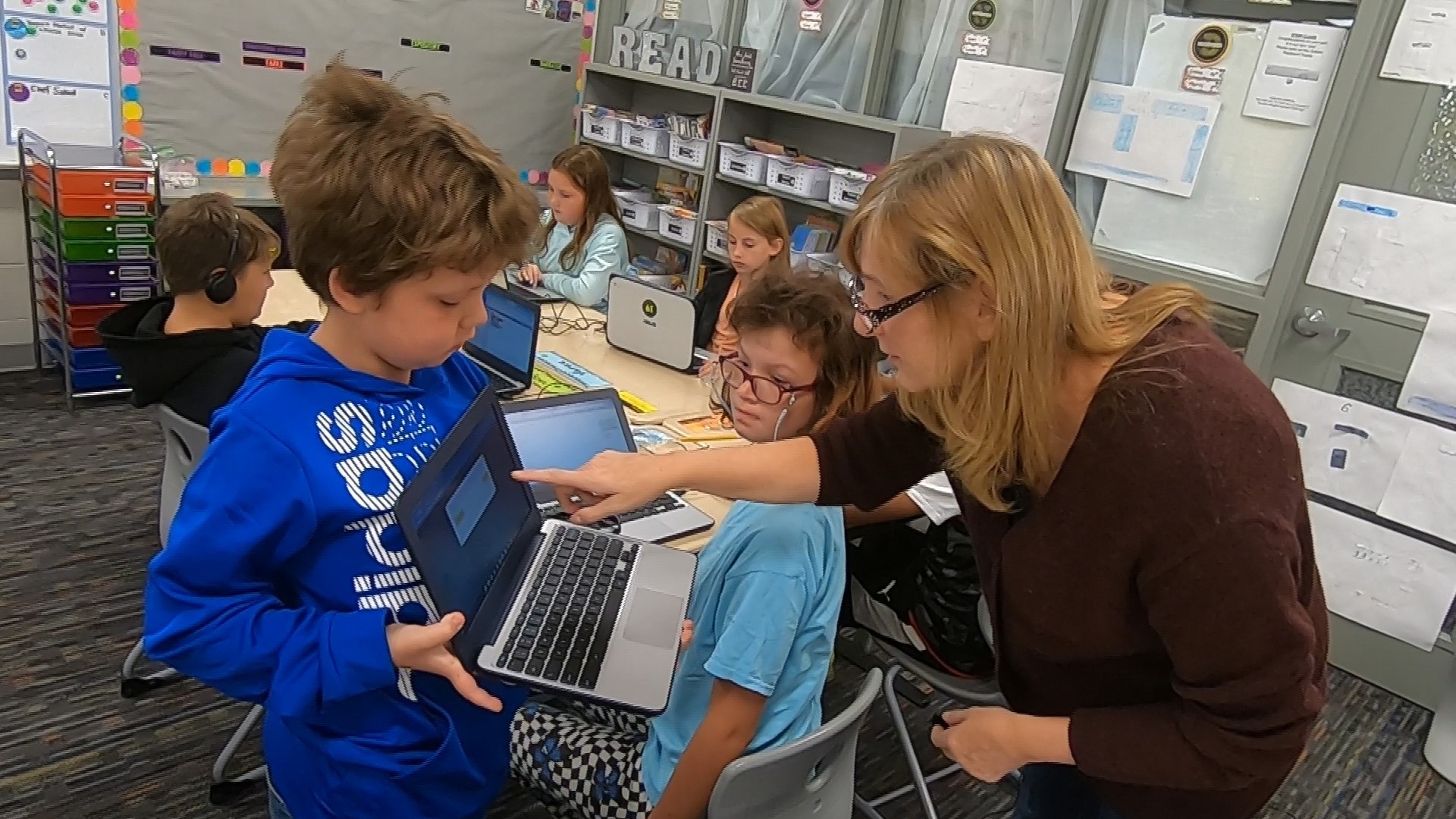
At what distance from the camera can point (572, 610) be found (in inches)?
41.9

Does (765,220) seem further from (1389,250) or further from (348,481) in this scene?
(348,481)

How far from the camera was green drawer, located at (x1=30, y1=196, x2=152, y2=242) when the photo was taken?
322 centimetres

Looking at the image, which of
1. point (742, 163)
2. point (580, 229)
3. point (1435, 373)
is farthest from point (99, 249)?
point (1435, 373)

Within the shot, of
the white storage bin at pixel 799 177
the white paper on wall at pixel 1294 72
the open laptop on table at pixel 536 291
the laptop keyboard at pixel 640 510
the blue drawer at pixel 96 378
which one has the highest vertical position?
the white paper on wall at pixel 1294 72

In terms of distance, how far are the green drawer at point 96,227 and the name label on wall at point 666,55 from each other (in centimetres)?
214

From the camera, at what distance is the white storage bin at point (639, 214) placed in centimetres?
440

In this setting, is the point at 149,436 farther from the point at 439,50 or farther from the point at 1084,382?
the point at 1084,382

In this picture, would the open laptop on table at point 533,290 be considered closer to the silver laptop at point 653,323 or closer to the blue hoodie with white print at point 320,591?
the silver laptop at point 653,323

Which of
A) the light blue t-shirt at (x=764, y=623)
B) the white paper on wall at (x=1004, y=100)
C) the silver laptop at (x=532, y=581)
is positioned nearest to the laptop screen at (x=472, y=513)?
the silver laptop at (x=532, y=581)

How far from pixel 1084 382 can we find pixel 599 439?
3.40ft

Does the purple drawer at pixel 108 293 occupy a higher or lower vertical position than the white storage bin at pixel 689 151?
lower

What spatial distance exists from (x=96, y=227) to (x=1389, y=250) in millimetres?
4080

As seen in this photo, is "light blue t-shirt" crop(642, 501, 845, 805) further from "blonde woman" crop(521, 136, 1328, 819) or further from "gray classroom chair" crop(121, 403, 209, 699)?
"gray classroom chair" crop(121, 403, 209, 699)

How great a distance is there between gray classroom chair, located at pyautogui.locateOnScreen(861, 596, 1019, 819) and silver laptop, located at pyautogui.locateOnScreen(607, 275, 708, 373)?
0.96m
